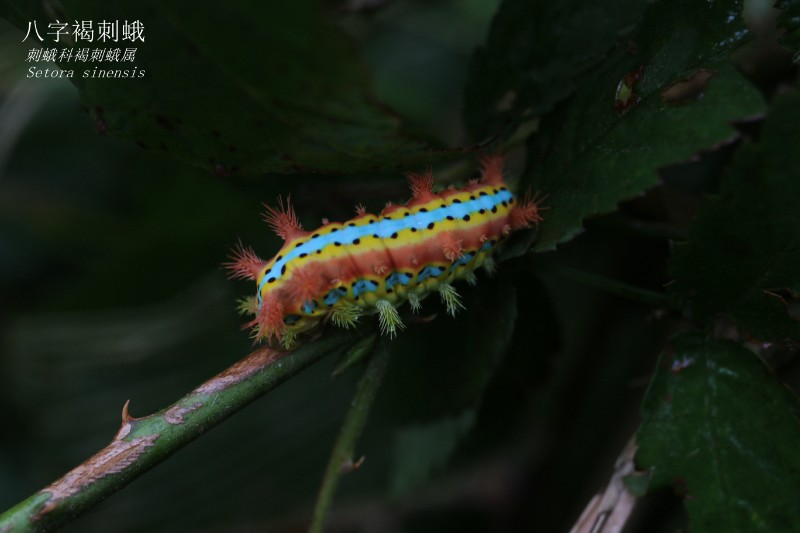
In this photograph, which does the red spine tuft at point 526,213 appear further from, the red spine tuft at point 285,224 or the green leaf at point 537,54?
the red spine tuft at point 285,224

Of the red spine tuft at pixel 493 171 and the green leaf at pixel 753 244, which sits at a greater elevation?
the red spine tuft at pixel 493 171

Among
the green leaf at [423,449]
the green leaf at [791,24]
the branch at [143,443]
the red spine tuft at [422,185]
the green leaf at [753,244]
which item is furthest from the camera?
the green leaf at [423,449]

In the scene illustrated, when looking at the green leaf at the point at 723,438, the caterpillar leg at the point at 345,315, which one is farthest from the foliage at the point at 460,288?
the caterpillar leg at the point at 345,315

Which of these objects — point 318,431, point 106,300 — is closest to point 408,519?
point 318,431

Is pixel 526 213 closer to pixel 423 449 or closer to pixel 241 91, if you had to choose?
pixel 241 91

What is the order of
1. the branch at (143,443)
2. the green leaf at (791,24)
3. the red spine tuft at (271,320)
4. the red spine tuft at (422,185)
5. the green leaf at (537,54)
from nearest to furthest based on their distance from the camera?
1. the branch at (143,443)
2. the green leaf at (791,24)
3. the red spine tuft at (271,320)
4. the green leaf at (537,54)
5. the red spine tuft at (422,185)

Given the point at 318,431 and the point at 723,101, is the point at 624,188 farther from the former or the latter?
the point at 318,431
